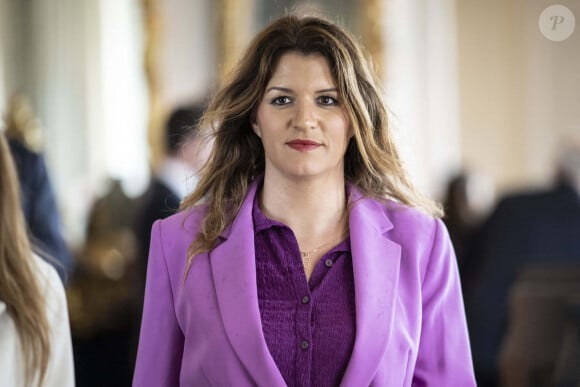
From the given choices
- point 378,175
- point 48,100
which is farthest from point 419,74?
point 378,175

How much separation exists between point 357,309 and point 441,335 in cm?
19

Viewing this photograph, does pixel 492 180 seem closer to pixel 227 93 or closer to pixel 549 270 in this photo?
pixel 549 270

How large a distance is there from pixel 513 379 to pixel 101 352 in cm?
238

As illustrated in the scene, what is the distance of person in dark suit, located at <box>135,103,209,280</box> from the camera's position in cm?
402

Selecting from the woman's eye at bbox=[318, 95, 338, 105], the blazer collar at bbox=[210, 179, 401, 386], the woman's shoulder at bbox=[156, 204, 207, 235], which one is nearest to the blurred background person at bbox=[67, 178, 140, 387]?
the woman's shoulder at bbox=[156, 204, 207, 235]

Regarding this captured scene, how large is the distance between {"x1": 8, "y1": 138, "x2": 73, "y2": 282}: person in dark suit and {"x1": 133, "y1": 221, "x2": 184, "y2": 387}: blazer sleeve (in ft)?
3.53

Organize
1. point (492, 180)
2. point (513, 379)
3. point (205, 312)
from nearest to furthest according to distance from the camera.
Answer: point (205, 312), point (513, 379), point (492, 180)

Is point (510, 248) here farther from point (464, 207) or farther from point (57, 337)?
point (57, 337)

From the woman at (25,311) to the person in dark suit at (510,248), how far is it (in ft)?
5.89

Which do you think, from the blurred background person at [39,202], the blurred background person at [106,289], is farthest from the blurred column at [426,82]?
the blurred background person at [39,202]

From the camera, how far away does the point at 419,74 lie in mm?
5992

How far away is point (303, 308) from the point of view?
2061 mm

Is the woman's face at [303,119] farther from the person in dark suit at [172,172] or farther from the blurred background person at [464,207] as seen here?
the blurred background person at [464,207]

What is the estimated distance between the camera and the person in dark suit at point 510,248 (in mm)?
3998
